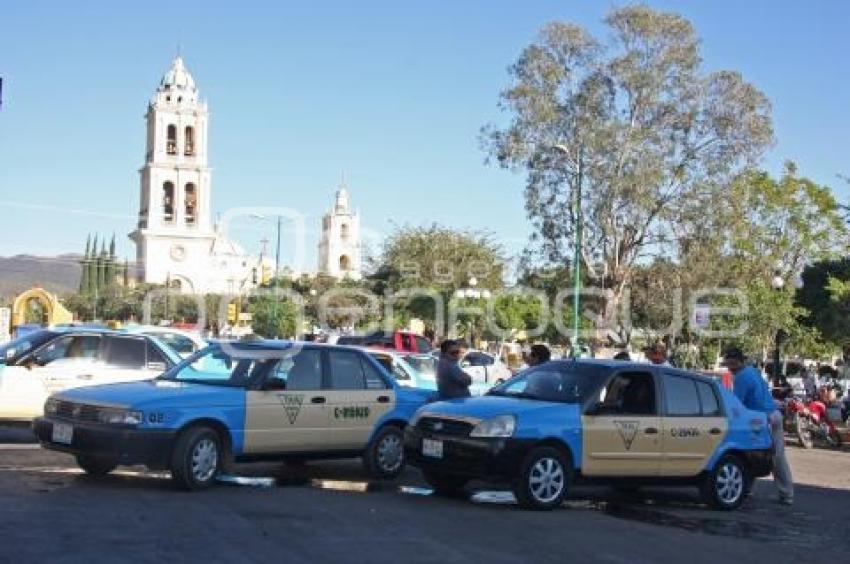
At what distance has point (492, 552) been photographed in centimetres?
884

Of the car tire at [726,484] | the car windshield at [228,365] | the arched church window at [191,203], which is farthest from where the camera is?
the arched church window at [191,203]

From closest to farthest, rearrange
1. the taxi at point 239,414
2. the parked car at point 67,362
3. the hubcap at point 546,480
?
1. the taxi at point 239,414
2. the hubcap at point 546,480
3. the parked car at point 67,362

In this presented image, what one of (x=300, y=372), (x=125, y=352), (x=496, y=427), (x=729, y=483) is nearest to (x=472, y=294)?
(x=125, y=352)

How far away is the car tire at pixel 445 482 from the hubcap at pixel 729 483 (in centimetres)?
285

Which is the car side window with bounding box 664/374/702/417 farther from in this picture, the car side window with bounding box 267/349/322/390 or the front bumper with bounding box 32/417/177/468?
the front bumper with bounding box 32/417/177/468

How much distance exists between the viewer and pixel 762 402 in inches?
527

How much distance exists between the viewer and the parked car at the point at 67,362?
15008mm

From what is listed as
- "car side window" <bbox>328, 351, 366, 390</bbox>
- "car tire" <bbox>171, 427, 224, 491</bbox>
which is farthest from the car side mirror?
"car side window" <bbox>328, 351, 366, 390</bbox>

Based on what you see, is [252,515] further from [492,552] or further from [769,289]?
[769,289]

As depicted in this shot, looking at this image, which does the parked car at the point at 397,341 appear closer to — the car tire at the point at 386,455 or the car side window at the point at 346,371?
the car tire at the point at 386,455

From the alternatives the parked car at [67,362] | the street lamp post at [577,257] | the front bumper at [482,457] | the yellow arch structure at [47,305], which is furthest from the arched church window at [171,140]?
the front bumper at [482,457]

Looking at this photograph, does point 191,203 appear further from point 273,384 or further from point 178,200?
point 273,384

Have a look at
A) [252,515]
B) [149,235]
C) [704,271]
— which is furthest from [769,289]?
[149,235]

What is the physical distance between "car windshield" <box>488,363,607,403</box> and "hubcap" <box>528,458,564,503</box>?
0.76 metres
